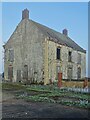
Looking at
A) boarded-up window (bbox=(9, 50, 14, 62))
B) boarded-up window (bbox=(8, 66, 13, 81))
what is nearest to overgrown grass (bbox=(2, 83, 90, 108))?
boarded-up window (bbox=(8, 66, 13, 81))

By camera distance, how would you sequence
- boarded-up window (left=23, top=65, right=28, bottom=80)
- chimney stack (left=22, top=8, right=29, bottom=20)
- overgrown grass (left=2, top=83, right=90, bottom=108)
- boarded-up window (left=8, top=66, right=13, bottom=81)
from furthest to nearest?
boarded-up window (left=8, top=66, right=13, bottom=81) < chimney stack (left=22, top=8, right=29, bottom=20) < boarded-up window (left=23, top=65, right=28, bottom=80) < overgrown grass (left=2, top=83, right=90, bottom=108)

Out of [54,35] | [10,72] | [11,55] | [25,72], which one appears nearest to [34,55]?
[25,72]

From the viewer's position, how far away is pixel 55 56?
32594 mm

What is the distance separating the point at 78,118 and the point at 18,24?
27.3 meters

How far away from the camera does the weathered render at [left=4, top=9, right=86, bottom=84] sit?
101 ft

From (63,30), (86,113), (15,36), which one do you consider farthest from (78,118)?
(63,30)

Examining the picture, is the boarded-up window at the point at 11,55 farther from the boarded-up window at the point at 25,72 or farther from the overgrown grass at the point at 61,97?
the overgrown grass at the point at 61,97

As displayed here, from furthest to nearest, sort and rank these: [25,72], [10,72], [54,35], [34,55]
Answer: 1. [54,35]
2. [10,72]
3. [25,72]
4. [34,55]

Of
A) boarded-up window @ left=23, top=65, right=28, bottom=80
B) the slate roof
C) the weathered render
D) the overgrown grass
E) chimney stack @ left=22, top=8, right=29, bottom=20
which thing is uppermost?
chimney stack @ left=22, top=8, right=29, bottom=20

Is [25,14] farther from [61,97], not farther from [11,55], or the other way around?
[61,97]

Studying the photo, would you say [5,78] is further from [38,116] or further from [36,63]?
[38,116]

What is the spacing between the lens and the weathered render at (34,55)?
30750 millimetres

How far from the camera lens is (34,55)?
31.7 metres

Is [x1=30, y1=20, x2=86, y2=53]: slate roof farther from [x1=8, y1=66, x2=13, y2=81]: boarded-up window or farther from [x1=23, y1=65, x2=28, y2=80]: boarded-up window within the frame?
[x1=8, y1=66, x2=13, y2=81]: boarded-up window
